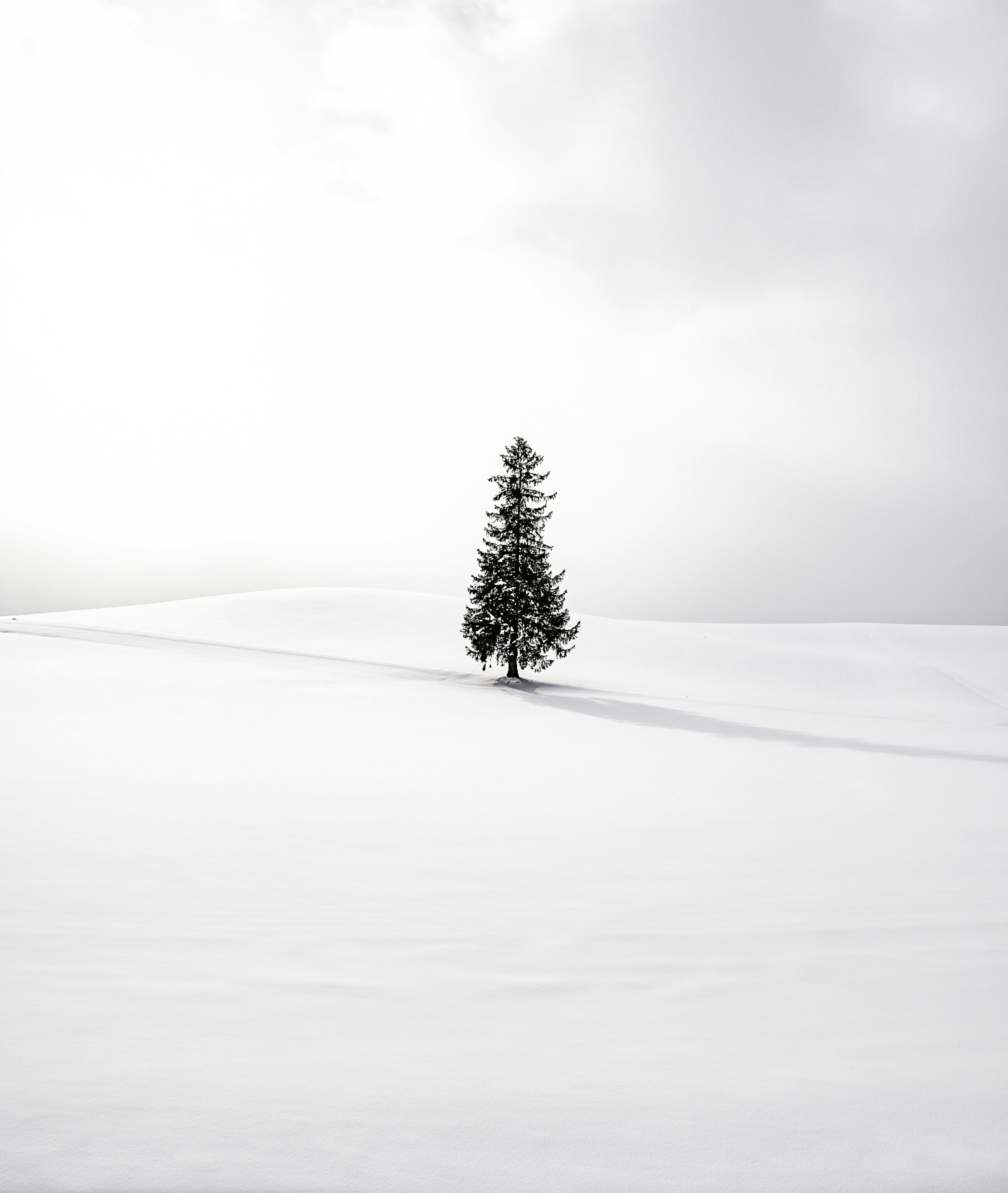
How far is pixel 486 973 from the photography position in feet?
11.5

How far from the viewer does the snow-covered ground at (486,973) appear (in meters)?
2.24

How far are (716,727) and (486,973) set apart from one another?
1383 cm

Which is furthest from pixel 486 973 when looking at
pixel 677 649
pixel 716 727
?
pixel 677 649

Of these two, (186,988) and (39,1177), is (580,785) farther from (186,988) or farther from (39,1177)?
(39,1177)

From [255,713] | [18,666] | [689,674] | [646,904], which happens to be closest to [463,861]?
[646,904]

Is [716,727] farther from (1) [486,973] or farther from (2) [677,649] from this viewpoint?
(2) [677,649]

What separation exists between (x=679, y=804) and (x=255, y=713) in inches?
339

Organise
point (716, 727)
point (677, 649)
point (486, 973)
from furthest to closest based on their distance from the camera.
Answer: point (677, 649)
point (716, 727)
point (486, 973)

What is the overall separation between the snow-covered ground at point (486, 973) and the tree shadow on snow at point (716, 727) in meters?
3.56

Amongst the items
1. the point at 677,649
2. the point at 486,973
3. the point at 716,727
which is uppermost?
the point at 677,649

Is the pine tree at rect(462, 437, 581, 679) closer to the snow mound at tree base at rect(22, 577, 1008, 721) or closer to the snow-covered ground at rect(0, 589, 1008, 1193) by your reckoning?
the snow mound at tree base at rect(22, 577, 1008, 721)

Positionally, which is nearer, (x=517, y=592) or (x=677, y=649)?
(x=517, y=592)

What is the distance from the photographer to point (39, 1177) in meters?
2.03

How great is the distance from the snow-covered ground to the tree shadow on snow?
3.56 meters
